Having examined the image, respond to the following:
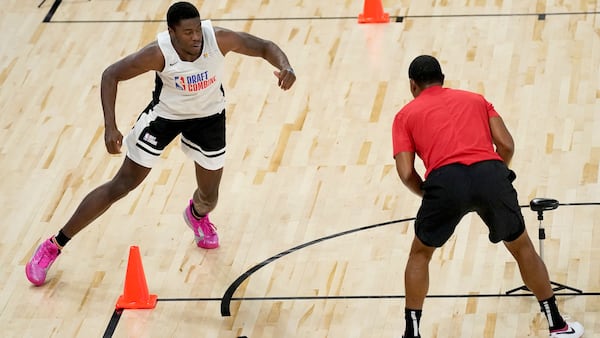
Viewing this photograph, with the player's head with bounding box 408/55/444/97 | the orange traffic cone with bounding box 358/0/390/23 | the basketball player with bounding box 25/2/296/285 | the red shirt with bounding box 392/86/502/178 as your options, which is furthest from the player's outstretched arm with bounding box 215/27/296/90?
the orange traffic cone with bounding box 358/0/390/23

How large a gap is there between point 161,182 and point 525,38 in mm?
3525

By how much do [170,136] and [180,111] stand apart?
215mm

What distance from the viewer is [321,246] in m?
8.66

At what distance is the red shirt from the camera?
6969 millimetres

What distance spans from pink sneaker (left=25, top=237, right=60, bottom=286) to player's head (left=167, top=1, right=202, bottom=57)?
165 centimetres

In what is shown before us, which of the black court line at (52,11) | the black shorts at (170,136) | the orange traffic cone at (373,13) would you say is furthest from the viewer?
the black court line at (52,11)

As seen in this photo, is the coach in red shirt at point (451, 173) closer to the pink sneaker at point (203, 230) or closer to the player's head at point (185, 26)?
the player's head at point (185, 26)

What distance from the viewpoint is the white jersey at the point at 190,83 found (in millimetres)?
7918

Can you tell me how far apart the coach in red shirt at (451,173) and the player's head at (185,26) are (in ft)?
4.50

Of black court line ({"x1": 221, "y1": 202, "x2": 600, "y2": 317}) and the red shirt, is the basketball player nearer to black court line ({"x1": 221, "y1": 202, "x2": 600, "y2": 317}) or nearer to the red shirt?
black court line ({"x1": 221, "y1": 202, "x2": 600, "y2": 317})

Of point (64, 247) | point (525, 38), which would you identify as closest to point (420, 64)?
point (64, 247)

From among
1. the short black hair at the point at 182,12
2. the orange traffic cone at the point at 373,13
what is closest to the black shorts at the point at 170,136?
the short black hair at the point at 182,12

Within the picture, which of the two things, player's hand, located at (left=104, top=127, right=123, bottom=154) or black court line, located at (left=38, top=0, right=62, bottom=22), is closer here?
player's hand, located at (left=104, top=127, right=123, bottom=154)

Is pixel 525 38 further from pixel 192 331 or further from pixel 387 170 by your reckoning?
pixel 192 331
